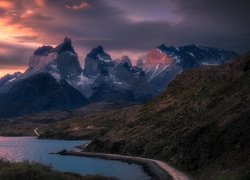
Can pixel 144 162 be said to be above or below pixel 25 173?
below

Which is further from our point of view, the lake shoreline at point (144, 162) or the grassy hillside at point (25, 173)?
the lake shoreline at point (144, 162)

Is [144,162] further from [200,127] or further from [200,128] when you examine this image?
[200,128]

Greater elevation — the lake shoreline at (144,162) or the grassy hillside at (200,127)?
the grassy hillside at (200,127)

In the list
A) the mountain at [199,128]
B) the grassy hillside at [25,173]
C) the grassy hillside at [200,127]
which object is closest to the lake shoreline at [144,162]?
the mountain at [199,128]

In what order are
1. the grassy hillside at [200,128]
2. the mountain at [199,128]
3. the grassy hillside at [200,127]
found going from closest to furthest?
the grassy hillside at [200,128] < the mountain at [199,128] < the grassy hillside at [200,127]

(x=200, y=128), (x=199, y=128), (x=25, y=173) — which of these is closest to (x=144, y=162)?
(x=199, y=128)

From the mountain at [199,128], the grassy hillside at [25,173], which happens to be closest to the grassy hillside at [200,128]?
the mountain at [199,128]

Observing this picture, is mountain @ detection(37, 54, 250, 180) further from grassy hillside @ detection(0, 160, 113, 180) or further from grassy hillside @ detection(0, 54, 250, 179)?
grassy hillside @ detection(0, 160, 113, 180)

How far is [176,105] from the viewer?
163500 mm

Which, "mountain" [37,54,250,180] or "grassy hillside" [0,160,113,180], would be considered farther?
"mountain" [37,54,250,180]

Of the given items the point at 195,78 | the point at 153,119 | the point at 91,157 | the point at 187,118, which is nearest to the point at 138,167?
the point at 187,118

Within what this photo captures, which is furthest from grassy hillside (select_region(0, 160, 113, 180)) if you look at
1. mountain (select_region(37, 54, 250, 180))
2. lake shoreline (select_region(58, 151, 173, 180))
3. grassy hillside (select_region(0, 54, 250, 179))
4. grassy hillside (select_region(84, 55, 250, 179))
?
grassy hillside (select_region(84, 55, 250, 179))

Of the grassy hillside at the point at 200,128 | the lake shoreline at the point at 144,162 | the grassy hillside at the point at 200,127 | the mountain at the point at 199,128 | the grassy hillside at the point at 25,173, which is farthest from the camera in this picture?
the lake shoreline at the point at 144,162

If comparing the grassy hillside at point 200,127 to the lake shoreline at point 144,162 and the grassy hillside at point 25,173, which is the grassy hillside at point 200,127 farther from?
the grassy hillside at point 25,173
